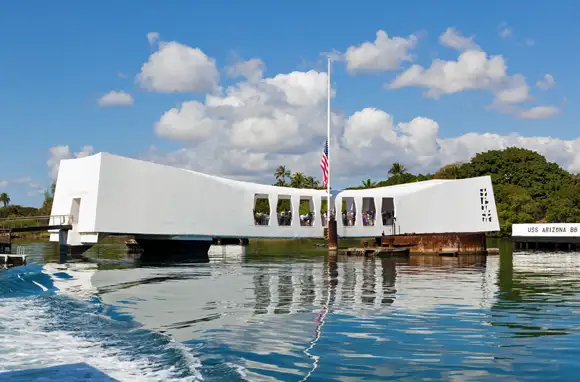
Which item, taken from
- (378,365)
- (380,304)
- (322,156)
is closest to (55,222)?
(322,156)

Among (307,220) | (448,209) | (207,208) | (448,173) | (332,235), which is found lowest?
(332,235)

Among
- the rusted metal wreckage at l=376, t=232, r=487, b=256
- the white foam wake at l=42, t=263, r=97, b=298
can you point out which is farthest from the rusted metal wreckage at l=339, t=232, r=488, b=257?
the white foam wake at l=42, t=263, r=97, b=298

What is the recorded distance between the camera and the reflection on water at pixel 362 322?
769cm

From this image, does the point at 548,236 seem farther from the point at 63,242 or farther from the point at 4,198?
the point at 4,198

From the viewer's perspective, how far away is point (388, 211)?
42469 mm

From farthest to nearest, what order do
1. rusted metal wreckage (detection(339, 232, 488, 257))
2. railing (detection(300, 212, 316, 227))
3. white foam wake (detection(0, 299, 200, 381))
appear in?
railing (detection(300, 212, 316, 227))
rusted metal wreckage (detection(339, 232, 488, 257))
white foam wake (detection(0, 299, 200, 381))

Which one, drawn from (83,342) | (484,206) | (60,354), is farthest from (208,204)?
(60,354)

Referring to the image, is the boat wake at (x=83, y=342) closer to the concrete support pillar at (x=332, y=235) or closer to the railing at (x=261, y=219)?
the railing at (x=261, y=219)

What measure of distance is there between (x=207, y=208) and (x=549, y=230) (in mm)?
28343

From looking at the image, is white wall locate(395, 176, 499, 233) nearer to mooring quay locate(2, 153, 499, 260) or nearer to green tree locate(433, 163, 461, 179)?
mooring quay locate(2, 153, 499, 260)

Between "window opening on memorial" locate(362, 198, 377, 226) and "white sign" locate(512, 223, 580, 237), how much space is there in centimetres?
1366

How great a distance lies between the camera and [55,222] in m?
31.8

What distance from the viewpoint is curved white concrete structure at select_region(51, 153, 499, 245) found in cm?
3036

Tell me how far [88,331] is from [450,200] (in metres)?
33.3
